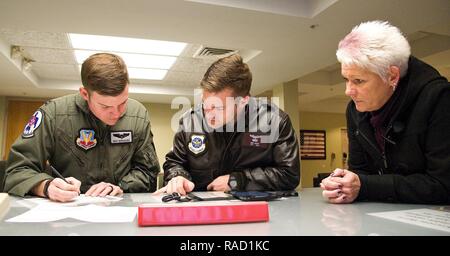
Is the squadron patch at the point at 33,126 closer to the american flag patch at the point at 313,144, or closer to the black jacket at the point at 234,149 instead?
the black jacket at the point at 234,149

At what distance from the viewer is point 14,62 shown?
503 centimetres

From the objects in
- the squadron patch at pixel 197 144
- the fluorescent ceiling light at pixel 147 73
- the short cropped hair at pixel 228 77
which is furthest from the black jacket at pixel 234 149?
the fluorescent ceiling light at pixel 147 73

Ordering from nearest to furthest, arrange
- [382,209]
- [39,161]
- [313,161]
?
[382,209] → [39,161] → [313,161]

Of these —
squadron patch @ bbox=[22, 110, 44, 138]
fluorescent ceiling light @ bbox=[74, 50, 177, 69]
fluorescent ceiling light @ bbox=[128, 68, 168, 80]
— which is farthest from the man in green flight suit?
fluorescent ceiling light @ bbox=[128, 68, 168, 80]

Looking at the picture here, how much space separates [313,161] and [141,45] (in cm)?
751

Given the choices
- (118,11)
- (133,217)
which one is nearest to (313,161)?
(118,11)

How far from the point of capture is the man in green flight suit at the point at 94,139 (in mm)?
1529

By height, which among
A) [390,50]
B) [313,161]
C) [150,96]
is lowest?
[313,161]

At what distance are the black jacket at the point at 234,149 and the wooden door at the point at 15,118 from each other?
7.64 meters

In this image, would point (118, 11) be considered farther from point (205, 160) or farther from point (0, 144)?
point (0, 144)

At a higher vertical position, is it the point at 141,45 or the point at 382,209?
the point at 141,45

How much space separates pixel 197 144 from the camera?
1699mm

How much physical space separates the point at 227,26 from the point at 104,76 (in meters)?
2.42

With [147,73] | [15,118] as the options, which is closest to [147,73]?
[147,73]
